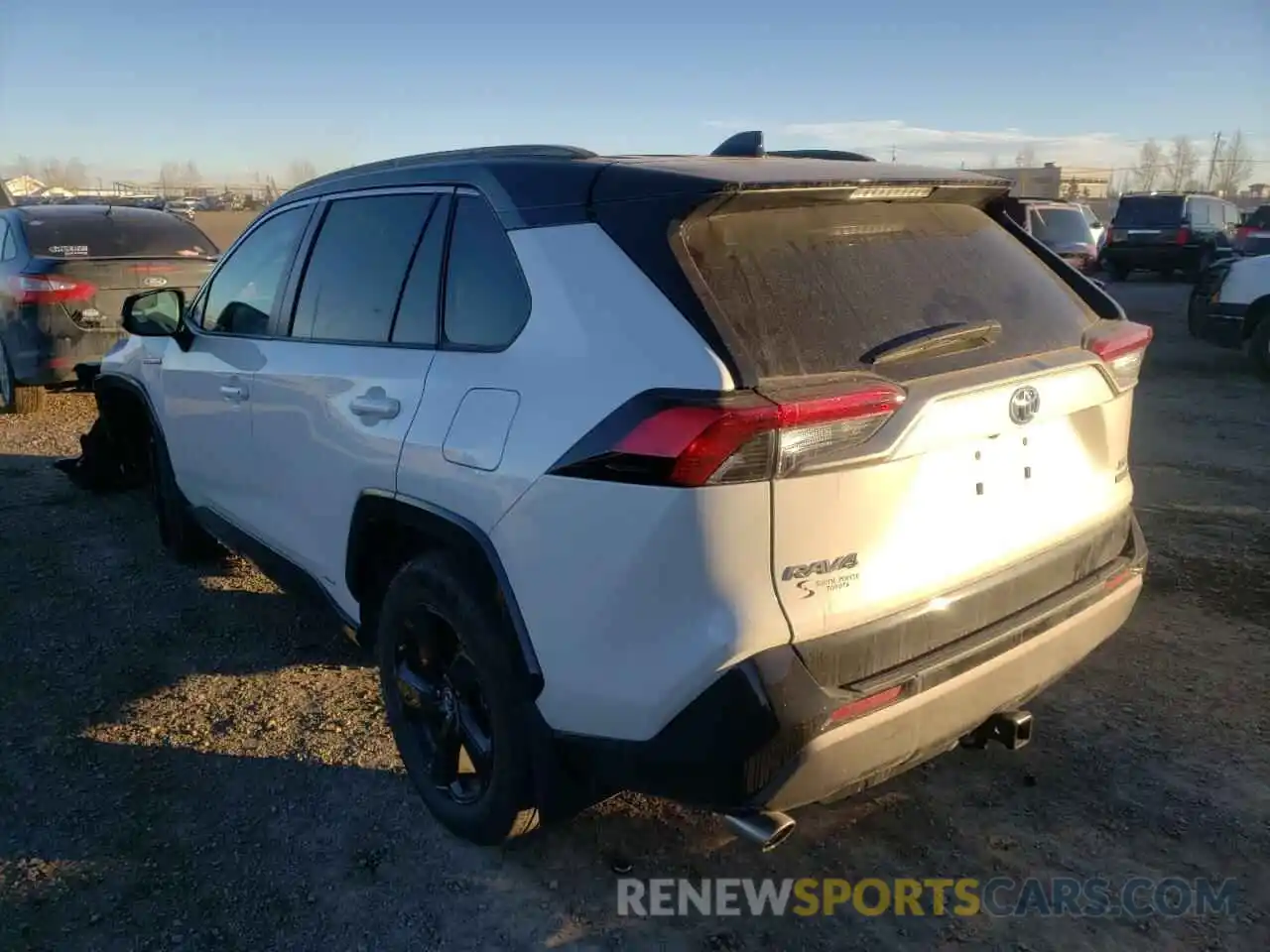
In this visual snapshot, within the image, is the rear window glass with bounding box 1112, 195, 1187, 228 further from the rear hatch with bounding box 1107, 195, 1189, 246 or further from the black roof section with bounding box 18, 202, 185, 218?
the black roof section with bounding box 18, 202, 185, 218

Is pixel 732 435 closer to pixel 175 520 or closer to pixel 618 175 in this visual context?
pixel 618 175

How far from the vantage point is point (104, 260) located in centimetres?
808

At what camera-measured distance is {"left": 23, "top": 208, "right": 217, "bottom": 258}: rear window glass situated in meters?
8.10

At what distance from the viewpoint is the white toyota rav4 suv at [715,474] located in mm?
2072

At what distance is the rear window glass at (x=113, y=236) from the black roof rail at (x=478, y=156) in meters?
5.59

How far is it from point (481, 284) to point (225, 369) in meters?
1.75

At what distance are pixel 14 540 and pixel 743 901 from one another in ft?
15.6

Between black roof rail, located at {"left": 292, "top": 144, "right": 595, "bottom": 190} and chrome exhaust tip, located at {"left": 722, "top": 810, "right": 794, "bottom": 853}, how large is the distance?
5.52ft

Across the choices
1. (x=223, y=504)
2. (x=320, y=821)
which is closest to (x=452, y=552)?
(x=320, y=821)

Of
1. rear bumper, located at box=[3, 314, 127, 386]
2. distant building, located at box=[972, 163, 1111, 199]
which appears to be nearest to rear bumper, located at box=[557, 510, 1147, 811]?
rear bumper, located at box=[3, 314, 127, 386]

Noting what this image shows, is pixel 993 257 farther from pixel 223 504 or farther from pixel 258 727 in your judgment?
pixel 223 504

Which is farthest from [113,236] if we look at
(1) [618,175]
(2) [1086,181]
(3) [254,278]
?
(2) [1086,181]

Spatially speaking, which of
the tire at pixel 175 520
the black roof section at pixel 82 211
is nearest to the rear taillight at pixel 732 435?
the tire at pixel 175 520

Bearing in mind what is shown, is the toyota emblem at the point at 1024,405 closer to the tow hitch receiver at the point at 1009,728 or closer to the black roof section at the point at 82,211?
the tow hitch receiver at the point at 1009,728
